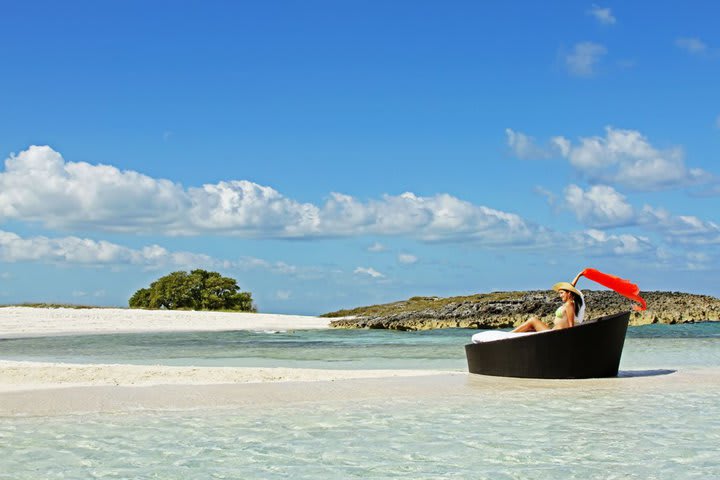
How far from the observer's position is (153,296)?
2534 inches

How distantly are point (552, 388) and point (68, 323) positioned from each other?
34300 mm

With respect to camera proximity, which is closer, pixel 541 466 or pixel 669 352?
pixel 541 466

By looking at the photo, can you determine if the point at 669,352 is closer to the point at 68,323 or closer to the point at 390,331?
the point at 390,331

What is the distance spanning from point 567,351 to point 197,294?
52.8 m

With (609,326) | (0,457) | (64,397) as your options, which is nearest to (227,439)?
(0,457)

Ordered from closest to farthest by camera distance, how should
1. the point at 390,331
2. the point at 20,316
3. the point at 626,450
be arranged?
the point at 626,450 → the point at 390,331 → the point at 20,316

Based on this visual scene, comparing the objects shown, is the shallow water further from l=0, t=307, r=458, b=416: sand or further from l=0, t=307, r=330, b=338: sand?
l=0, t=307, r=330, b=338: sand

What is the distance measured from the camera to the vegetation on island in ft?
206

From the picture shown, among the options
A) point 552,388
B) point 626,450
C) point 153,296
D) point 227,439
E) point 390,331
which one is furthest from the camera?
point 153,296

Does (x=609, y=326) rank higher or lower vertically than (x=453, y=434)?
higher

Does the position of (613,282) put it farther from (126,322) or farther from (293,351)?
(126,322)

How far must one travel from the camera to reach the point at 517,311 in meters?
46.3

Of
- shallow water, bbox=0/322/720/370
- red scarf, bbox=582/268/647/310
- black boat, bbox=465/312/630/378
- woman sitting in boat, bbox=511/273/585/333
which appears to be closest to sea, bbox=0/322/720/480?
black boat, bbox=465/312/630/378

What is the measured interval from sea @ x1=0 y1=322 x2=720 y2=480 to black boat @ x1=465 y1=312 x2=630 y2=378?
310mm
